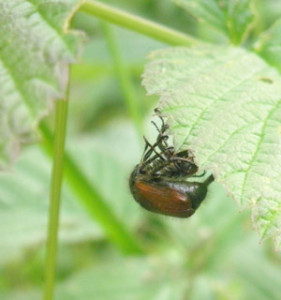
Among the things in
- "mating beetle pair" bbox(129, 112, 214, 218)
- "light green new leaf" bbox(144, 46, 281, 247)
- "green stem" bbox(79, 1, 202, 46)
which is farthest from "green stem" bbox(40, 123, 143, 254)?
"light green new leaf" bbox(144, 46, 281, 247)

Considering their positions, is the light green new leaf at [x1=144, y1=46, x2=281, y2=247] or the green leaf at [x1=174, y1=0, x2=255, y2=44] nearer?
the light green new leaf at [x1=144, y1=46, x2=281, y2=247]

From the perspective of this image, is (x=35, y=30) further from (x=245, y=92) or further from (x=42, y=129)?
(x=42, y=129)

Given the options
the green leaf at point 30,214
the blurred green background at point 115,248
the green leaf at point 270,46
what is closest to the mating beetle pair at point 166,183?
the green leaf at point 270,46

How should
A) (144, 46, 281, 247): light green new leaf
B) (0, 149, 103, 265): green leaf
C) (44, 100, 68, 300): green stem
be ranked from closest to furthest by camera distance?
1. (144, 46, 281, 247): light green new leaf
2. (44, 100, 68, 300): green stem
3. (0, 149, 103, 265): green leaf

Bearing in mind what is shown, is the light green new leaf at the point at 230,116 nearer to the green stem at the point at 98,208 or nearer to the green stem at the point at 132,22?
the green stem at the point at 132,22

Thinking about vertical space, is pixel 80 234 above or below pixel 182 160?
below

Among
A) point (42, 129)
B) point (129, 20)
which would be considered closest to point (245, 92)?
point (129, 20)

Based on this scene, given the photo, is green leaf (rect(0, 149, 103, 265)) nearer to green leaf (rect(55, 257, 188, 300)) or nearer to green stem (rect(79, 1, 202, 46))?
green leaf (rect(55, 257, 188, 300))
